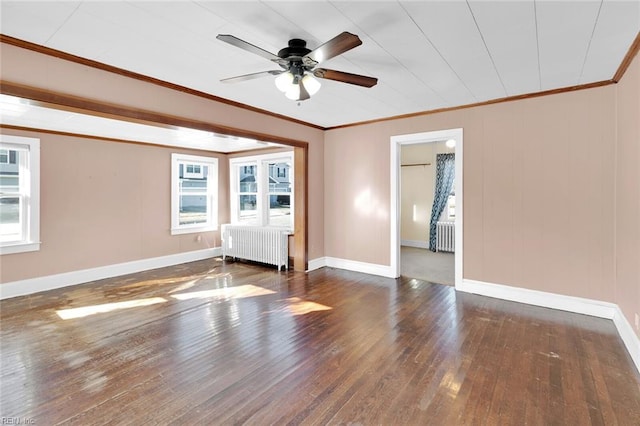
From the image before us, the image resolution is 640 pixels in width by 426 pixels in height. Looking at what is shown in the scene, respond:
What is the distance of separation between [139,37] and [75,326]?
2962 millimetres

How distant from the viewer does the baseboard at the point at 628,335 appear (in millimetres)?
2488

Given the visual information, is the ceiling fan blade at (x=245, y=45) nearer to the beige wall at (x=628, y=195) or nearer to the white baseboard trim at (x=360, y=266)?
the beige wall at (x=628, y=195)

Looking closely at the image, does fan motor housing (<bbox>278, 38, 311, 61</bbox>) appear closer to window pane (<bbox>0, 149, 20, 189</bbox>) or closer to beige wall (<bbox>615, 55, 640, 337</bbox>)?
beige wall (<bbox>615, 55, 640, 337</bbox>)

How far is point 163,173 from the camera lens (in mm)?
6160

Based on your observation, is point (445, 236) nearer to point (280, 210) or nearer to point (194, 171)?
point (280, 210)

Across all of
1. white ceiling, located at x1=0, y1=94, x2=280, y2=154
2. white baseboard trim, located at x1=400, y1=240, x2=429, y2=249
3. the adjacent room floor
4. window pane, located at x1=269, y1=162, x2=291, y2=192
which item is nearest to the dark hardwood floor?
the adjacent room floor

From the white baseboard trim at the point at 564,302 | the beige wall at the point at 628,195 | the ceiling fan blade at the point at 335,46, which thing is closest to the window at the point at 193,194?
the ceiling fan blade at the point at 335,46

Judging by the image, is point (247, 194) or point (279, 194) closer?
point (279, 194)

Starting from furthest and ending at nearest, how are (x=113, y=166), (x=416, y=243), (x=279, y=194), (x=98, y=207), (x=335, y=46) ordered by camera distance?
(x=416, y=243), (x=279, y=194), (x=113, y=166), (x=98, y=207), (x=335, y=46)

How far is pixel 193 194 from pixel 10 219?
114 inches

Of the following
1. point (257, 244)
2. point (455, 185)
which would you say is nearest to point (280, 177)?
point (257, 244)

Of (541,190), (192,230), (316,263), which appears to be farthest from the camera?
(192,230)

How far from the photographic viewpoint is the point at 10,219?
4531 millimetres

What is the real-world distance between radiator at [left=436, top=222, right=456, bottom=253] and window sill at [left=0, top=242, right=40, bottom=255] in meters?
7.57
